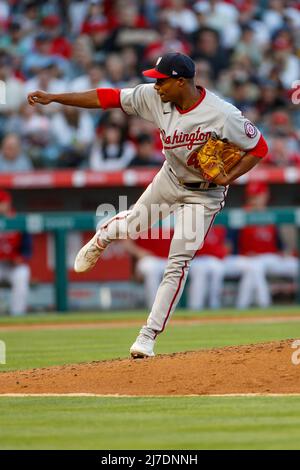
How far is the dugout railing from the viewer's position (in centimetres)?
1395

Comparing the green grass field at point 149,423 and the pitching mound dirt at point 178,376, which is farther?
the pitching mound dirt at point 178,376

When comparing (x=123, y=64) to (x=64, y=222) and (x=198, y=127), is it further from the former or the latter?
(x=198, y=127)

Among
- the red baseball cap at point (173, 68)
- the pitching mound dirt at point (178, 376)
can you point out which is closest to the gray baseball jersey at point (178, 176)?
the red baseball cap at point (173, 68)

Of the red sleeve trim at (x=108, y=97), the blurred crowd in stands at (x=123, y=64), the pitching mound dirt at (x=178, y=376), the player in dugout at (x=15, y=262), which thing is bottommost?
the pitching mound dirt at (x=178, y=376)

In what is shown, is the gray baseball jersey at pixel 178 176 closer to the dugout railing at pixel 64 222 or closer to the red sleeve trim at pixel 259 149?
the red sleeve trim at pixel 259 149

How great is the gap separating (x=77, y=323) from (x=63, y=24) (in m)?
5.94

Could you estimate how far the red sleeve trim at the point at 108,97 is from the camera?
7441 millimetres

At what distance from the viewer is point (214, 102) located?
285 inches

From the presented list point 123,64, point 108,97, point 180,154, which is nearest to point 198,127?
point 180,154

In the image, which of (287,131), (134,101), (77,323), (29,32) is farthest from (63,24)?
(134,101)

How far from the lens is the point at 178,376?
6711 mm

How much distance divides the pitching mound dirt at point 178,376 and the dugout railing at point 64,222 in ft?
22.1

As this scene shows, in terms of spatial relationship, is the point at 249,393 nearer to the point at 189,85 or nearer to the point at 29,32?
the point at 189,85

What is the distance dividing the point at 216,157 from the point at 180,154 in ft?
0.92
